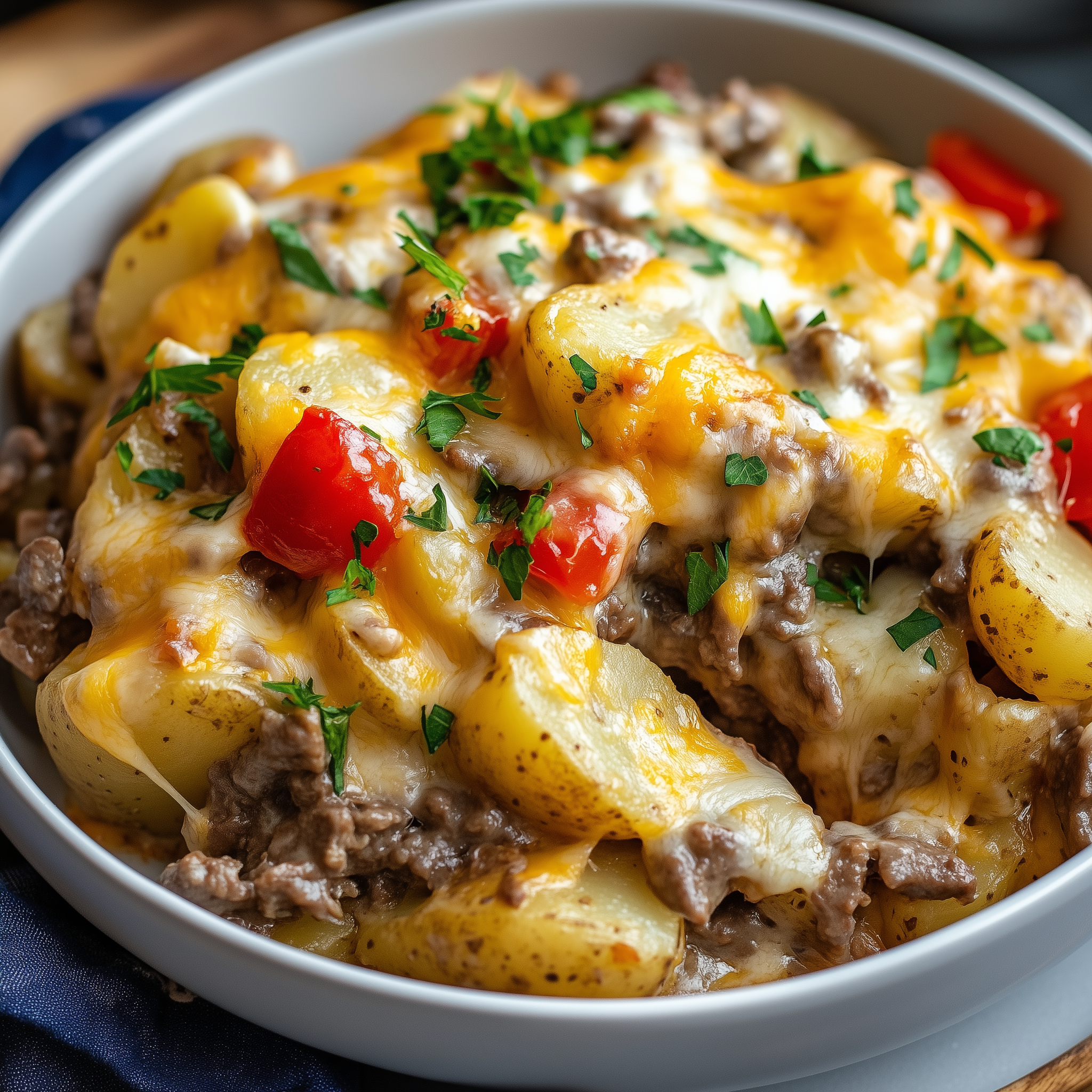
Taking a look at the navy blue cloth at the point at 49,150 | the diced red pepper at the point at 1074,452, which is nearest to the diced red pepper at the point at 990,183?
the diced red pepper at the point at 1074,452

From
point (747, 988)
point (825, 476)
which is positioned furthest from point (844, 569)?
point (747, 988)

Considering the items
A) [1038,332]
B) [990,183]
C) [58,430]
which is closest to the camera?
[1038,332]

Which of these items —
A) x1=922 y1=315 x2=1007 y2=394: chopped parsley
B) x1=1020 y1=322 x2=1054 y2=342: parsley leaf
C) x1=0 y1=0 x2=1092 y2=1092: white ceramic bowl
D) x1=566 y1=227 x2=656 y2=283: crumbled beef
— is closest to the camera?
x1=0 y1=0 x2=1092 y2=1092: white ceramic bowl

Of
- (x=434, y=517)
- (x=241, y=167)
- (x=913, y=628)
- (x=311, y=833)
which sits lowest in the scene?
(x=913, y=628)

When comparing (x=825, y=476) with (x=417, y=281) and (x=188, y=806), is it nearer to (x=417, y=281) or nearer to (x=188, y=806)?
(x=417, y=281)

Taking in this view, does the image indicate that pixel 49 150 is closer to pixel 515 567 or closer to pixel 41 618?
pixel 41 618

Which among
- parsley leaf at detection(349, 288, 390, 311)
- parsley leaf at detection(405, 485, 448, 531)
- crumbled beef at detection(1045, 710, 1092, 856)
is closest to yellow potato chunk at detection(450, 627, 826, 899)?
parsley leaf at detection(405, 485, 448, 531)

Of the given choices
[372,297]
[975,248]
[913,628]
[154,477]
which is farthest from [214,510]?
[975,248]

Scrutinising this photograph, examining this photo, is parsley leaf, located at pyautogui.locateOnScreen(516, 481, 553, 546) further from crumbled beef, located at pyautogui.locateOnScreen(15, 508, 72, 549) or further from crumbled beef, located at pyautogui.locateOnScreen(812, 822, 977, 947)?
crumbled beef, located at pyautogui.locateOnScreen(15, 508, 72, 549)
